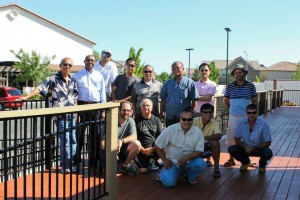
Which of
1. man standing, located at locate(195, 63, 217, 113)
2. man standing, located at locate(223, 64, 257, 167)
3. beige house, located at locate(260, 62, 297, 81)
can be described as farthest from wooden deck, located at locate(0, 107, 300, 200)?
beige house, located at locate(260, 62, 297, 81)

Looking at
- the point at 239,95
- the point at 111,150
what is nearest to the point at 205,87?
the point at 239,95

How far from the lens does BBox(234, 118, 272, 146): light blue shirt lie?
5.41 meters

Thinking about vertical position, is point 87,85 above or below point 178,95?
above

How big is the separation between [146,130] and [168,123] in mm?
476

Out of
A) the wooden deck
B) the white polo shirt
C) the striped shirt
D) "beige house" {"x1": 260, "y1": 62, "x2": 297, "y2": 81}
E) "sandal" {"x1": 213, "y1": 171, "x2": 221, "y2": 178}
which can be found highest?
"beige house" {"x1": 260, "y1": 62, "x2": 297, "y2": 81}

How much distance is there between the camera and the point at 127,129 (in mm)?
5184

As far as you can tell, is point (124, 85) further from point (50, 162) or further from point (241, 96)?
point (50, 162)

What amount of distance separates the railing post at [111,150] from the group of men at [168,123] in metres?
0.82

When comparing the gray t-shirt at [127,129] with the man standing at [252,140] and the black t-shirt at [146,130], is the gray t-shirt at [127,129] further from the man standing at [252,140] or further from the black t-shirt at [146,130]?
the man standing at [252,140]

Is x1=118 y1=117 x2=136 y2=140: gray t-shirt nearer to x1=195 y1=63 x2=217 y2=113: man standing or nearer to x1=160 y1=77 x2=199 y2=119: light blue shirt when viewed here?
x1=160 y1=77 x2=199 y2=119: light blue shirt

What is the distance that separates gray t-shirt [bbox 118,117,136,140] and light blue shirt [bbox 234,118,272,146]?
4.95ft

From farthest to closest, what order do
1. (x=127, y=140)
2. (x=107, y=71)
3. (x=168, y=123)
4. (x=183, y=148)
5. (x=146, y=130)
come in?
1. (x=107, y=71)
2. (x=168, y=123)
3. (x=146, y=130)
4. (x=127, y=140)
5. (x=183, y=148)

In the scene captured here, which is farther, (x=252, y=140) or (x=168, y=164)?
(x=252, y=140)

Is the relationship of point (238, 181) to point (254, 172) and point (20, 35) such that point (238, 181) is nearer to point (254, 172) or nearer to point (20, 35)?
point (254, 172)
